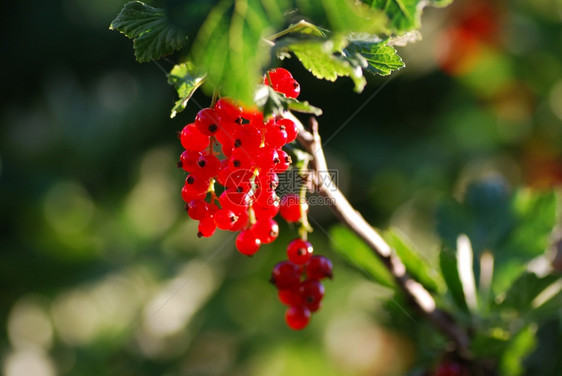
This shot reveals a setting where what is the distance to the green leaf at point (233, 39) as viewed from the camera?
408mm

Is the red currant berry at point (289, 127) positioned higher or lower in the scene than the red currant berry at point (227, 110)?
lower

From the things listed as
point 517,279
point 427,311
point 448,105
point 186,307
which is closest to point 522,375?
point 517,279

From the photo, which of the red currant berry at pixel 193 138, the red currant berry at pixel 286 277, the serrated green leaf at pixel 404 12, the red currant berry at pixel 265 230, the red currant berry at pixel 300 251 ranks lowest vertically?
the red currant berry at pixel 286 277

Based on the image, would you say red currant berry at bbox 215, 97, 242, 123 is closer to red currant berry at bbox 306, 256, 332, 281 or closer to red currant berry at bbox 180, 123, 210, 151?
red currant berry at bbox 180, 123, 210, 151

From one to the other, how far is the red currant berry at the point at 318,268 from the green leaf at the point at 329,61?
0.92ft

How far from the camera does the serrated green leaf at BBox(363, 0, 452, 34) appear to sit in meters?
0.44

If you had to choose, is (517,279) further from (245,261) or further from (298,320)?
(245,261)

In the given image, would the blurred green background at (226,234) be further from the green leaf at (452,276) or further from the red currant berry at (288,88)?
the red currant berry at (288,88)

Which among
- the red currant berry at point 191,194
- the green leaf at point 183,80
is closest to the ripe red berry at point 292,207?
the red currant berry at point 191,194

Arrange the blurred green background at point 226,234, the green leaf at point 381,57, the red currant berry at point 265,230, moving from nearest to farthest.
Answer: the green leaf at point 381,57, the red currant berry at point 265,230, the blurred green background at point 226,234

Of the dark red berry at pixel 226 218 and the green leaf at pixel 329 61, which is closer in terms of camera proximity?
the green leaf at pixel 329 61

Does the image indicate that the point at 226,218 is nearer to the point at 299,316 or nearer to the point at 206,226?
the point at 206,226

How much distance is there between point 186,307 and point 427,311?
4.94ft

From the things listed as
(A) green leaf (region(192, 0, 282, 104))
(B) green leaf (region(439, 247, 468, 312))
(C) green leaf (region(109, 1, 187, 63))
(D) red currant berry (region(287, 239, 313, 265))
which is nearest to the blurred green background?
(B) green leaf (region(439, 247, 468, 312))
